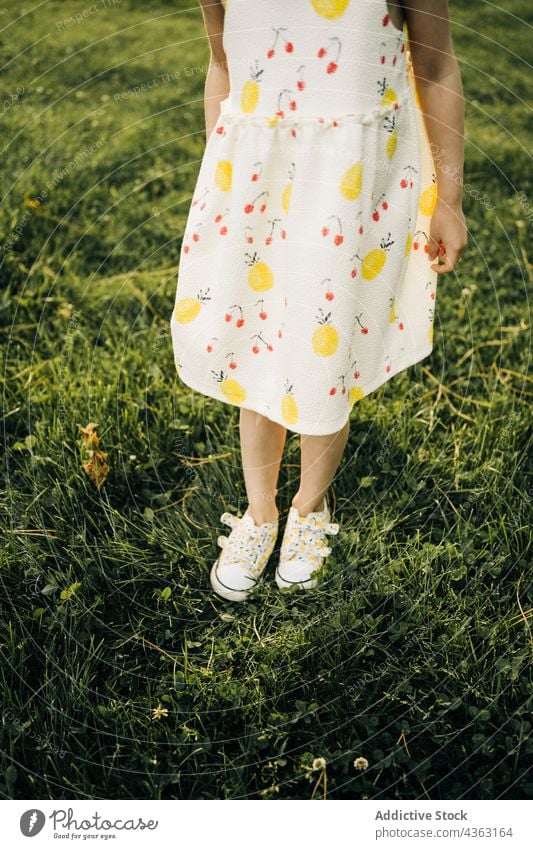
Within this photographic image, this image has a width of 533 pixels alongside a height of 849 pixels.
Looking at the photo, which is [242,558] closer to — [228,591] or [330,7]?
[228,591]

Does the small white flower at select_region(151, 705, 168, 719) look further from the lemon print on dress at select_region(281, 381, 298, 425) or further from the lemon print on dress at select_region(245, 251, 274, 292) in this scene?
the lemon print on dress at select_region(245, 251, 274, 292)

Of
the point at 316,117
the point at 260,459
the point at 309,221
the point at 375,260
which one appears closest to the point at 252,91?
the point at 316,117

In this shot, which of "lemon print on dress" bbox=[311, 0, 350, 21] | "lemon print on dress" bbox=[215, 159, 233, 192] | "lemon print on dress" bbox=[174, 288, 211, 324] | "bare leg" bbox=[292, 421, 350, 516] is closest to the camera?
"lemon print on dress" bbox=[311, 0, 350, 21]

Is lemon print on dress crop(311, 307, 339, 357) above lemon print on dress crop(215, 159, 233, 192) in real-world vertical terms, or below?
below

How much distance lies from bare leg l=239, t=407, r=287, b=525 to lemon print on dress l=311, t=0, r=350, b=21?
664 millimetres

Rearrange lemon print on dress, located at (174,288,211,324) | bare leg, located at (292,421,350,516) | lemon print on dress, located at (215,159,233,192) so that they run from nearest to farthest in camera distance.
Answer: lemon print on dress, located at (215,159,233,192), lemon print on dress, located at (174,288,211,324), bare leg, located at (292,421,350,516)

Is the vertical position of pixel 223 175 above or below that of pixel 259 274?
above

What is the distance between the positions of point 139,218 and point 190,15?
2.18m

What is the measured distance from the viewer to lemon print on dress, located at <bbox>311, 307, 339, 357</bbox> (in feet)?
3.84

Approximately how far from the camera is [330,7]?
1.05 m

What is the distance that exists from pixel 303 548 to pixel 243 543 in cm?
12

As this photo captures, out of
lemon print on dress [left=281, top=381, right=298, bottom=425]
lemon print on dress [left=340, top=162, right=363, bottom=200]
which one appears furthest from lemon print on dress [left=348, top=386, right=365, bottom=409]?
lemon print on dress [left=340, top=162, right=363, bottom=200]

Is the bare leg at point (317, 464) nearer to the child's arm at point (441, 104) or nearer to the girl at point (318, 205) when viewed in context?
the girl at point (318, 205)

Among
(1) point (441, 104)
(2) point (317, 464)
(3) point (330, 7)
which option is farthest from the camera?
(2) point (317, 464)
